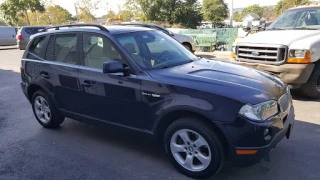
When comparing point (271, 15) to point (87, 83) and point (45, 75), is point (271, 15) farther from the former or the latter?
point (87, 83)

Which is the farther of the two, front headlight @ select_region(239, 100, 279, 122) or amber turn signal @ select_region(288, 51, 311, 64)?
amber turn signal @ select_region(288, 51, 311, 64)

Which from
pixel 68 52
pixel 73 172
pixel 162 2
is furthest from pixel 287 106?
pixel 162 2

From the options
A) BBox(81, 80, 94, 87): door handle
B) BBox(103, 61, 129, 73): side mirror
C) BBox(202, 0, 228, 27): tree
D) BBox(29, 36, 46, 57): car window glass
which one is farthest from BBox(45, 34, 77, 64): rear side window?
BBox(202, 0, 228, 27): tree

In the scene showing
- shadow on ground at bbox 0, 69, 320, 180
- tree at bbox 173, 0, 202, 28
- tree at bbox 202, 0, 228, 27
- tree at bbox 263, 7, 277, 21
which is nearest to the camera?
shadow on ground at bbox 0, 69, 320, 180

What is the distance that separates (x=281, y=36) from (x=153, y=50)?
335 centimetres

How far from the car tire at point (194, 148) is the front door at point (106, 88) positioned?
52 centimetres

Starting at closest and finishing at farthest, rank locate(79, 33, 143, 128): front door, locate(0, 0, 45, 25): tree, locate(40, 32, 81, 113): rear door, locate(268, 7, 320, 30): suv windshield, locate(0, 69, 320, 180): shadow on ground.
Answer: locate(0, 69, 320, 180): shadow on ground < locate(79, 33, 143, 128): front door < locate(40, 32, 81, 113): rear door < locate(268, 7, 320, 30): suv windshield < locate(0, 0, 45, 25): tree

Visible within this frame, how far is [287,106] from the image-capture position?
335 centimetres

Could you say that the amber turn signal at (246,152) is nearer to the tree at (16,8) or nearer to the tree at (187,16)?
the tree at (187,16)

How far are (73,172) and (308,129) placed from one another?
3537 mm

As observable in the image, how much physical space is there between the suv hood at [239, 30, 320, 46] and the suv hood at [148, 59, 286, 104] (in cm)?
242

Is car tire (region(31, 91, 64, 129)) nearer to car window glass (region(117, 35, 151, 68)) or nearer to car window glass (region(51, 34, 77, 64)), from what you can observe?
→ car window glass (region(51, 34, 77, 64))

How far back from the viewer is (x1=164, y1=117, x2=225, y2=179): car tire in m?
3.01

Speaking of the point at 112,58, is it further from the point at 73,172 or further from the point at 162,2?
the point at 162,2
